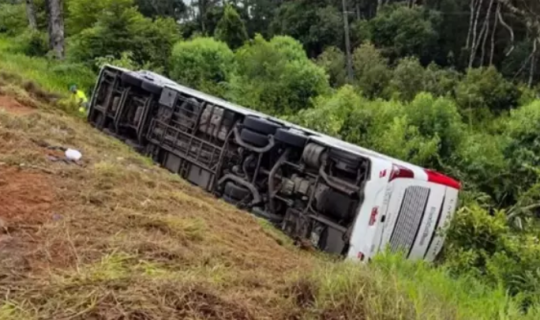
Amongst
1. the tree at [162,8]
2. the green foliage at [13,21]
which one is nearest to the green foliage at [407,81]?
the green foliage at [13,21]

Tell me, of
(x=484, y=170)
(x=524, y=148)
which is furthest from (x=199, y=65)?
(x=524, y=148)

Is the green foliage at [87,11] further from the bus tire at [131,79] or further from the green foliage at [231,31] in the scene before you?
the green foliage at [231,31]

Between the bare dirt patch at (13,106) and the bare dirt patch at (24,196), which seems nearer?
the bare dirt patch at (24,196)

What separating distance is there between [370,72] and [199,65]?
33.1 ft

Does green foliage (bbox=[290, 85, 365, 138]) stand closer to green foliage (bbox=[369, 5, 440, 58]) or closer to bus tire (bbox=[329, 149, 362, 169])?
bus tire (bbox=[329, 149, 362, 169])

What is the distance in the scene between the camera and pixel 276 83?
1634 cm

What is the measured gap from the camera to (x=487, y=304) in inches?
184

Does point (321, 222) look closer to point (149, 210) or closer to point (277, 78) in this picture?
point (149, 210)

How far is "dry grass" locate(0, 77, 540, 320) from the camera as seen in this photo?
132 inches

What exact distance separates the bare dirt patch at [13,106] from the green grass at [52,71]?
349 centimetres

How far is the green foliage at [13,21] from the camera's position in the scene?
2782 cm

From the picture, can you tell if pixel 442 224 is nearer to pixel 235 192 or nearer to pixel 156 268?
pixel 235 192

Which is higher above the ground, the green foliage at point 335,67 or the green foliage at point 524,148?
the green foliage at point 335,67

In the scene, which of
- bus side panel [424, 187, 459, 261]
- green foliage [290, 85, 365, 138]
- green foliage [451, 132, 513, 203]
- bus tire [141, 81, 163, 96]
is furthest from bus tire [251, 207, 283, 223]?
green foliage [451, 132, 513, 203]
